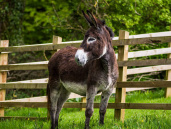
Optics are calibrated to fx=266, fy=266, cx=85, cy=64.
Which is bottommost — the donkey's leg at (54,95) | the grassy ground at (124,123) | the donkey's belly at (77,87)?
the grassy ground at (124,123)

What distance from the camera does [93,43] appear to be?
4203mm

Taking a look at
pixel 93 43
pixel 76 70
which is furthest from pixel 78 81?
pixel 93 43

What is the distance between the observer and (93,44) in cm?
420

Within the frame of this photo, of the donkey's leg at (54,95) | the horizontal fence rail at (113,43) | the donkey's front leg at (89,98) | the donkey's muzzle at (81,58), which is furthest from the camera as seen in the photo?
the donkey's leg at (54,95)

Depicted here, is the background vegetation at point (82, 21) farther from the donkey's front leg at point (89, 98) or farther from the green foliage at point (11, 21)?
the donkey's front leg at point (89, 98)

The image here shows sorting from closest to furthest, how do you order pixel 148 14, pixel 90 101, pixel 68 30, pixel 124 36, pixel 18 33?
1. pixel 90 101
2. pixel 124 36
3. pixel 148 14
4. pixel 68 30
5. pixel 18 33

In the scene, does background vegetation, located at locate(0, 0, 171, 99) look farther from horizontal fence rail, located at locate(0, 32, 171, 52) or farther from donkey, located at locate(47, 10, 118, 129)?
donkey, located at locate(47, 10, 118, 129)

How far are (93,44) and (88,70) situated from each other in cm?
Answer: 65

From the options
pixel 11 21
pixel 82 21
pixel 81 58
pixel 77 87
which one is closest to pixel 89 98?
pixel 77 87

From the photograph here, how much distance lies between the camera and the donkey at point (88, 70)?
166 inches

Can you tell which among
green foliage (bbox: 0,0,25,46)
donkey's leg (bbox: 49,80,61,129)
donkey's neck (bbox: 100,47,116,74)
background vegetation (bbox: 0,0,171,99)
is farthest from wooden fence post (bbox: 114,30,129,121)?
green foliage (bbox: 0,0,25,46)

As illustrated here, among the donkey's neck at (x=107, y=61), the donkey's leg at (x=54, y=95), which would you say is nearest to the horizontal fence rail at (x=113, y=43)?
the donkey's neck at (x=107, y=61)

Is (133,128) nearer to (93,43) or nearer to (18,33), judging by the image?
(93,43)

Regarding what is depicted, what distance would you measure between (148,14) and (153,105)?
223 inches
